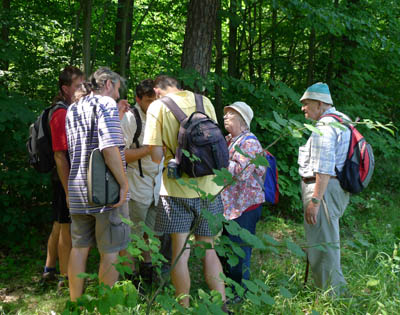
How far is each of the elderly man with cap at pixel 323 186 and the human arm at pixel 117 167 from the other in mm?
1451

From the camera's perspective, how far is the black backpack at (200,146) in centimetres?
277

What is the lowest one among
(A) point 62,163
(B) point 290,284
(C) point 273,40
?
(B) point 290,284

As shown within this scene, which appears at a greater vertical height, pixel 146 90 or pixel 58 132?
pixel 146 90

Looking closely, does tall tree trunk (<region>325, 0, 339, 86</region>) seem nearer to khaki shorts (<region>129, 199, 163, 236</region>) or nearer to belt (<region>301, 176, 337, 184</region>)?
belt (<region>301, 176, 337, 184</region>)

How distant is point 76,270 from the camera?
2.93m

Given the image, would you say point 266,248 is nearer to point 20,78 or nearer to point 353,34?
point 20,78

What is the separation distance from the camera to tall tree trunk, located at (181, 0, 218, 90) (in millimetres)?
4945

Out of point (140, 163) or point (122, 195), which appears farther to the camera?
point (140, 163)

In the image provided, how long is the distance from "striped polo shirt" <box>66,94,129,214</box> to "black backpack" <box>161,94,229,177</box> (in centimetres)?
44

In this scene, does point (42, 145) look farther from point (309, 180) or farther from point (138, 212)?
point (309, 180)

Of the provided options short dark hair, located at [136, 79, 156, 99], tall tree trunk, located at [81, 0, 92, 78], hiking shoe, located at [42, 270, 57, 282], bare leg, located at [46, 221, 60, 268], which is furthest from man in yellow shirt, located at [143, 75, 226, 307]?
tall tree trunk, located at [81, 0, 92, 78]

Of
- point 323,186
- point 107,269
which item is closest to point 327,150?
point 323,186

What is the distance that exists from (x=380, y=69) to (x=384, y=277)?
5.61 meters

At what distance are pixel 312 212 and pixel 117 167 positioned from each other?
1.62 meters
